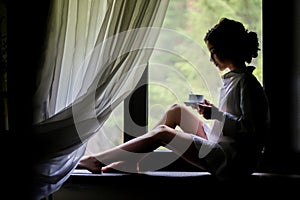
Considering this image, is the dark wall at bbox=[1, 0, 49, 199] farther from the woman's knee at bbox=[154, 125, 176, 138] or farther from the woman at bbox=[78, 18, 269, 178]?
the woman's knee at bbox=[154, 125, 176, 138]

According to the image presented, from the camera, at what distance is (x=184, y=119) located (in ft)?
6.32

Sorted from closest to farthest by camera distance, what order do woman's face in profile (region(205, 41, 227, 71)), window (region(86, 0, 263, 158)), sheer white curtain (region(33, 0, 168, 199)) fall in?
sheer white curtain (region(33, 0, 168, 199)) < woman's face in profile (region(205, 41, 227, 71)) < window (region(86, 0, 263, 158))

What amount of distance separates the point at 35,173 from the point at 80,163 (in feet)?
0.73

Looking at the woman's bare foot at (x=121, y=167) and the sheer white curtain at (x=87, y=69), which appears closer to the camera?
the sheer white curtain at (x=87, y=69)

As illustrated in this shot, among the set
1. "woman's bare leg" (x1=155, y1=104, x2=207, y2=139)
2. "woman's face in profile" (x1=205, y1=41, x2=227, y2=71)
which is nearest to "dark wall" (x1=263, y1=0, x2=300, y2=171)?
"woman's face in profile" (x1=205, y1=41, x2=227, y2=71)

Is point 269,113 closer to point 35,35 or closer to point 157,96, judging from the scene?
point 157,96

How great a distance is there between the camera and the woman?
68.7 inches

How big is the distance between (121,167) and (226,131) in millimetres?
482

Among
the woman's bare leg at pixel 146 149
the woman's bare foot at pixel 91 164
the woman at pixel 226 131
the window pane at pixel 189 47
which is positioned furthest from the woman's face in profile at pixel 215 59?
the woman's bare foot at pixel 91 164

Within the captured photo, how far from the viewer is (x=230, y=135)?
5.80ft

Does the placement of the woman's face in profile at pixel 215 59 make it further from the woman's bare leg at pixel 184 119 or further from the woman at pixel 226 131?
the woman's bare leg at pixel 184 119

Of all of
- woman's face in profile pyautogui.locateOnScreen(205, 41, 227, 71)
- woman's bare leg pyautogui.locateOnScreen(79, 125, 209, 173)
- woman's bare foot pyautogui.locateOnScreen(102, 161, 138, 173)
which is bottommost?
woman's bare foot pyautogui.locateOnScreen(102, 161, 138, 173)

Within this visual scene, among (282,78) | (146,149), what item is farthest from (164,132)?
(282,78)

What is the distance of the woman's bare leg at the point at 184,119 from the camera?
1917 millimetres
